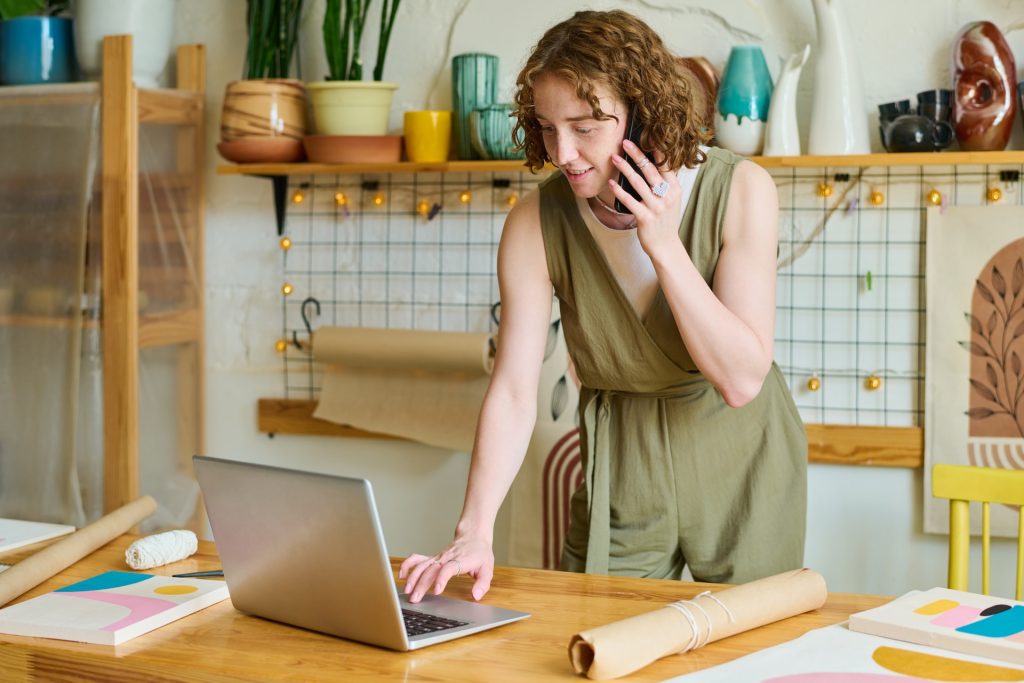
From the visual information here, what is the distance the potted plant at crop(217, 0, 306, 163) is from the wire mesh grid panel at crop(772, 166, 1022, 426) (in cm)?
110

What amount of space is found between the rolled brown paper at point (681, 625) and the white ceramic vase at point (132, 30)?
6.69 feet

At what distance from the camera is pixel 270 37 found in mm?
2719

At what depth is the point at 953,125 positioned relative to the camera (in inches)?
89.4

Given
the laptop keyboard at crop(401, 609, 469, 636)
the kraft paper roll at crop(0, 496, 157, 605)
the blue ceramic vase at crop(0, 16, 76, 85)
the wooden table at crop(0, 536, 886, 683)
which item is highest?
the blue ceramic vase at crop(0, 16, 76, 85)

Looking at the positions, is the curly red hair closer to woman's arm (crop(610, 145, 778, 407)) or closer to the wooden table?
woman's arm (crop(610, 145, 778, 407))

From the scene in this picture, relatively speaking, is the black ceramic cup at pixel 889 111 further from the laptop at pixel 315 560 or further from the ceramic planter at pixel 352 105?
the laptop at pixel 315 560

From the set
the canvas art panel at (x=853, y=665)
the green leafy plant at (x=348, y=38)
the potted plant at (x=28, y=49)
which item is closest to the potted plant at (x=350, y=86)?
the green leafy plant at (x=348, y=38)

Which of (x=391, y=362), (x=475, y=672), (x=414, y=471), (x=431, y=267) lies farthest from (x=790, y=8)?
(x=475, y=672)

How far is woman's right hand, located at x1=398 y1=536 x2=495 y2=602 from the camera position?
1377mm

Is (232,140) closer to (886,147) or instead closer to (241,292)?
(241,292)

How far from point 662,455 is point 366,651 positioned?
704 mm

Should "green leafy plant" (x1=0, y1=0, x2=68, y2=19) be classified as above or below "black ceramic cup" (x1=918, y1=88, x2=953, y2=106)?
above

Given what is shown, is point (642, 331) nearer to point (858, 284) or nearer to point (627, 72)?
point (627, 72)

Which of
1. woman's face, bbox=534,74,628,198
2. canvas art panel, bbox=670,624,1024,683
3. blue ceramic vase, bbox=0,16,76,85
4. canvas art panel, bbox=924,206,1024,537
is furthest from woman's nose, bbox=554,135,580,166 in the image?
blue ceramic vase, bbox=0,16,76,85
